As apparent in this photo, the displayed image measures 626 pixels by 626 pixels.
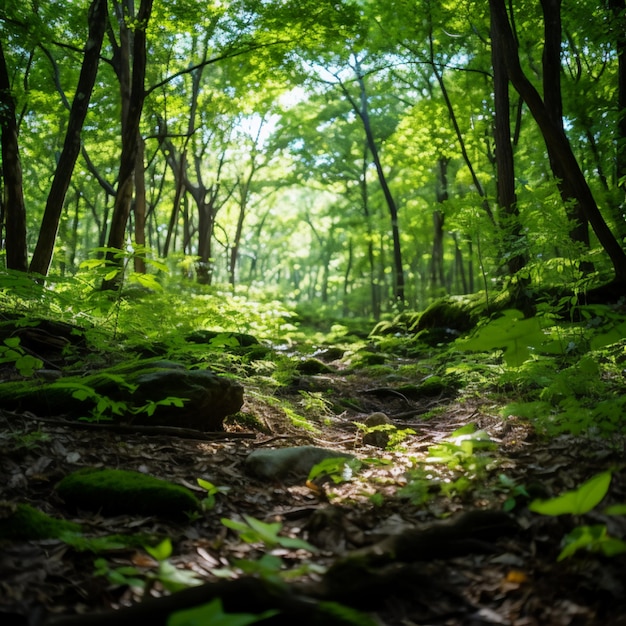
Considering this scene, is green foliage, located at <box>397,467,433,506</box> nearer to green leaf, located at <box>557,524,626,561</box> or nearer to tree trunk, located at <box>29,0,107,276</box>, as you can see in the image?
green leaf, located at <box>557,524,626,561</box>

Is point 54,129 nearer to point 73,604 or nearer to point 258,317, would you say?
point 258,317

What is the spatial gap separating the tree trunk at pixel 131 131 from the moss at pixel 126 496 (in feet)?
17.9

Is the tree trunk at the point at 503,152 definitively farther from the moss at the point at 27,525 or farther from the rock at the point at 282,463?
the moss at the point at 27,525

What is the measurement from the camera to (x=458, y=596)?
179 centimetres

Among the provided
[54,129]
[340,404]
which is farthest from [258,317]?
[54,129]

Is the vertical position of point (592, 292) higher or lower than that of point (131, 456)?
higher

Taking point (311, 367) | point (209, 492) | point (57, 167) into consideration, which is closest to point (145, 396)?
point (209, 492)

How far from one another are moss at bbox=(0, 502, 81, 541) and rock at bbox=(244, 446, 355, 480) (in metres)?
1.25

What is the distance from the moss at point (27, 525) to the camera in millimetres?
2016

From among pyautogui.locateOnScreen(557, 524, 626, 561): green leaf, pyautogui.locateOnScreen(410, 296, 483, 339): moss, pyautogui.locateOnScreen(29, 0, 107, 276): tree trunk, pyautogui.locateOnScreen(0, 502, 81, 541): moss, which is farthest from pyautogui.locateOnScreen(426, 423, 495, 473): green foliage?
pyautogui.locateOnScreen(410, 296, 483, 339): moss

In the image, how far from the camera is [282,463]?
3.27m

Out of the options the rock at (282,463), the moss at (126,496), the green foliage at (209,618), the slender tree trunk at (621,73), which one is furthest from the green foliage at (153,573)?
the slender tree trunk at (621,73)

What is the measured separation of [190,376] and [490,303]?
6195 mm

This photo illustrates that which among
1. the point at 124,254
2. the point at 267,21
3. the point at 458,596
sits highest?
the point at 267,21
